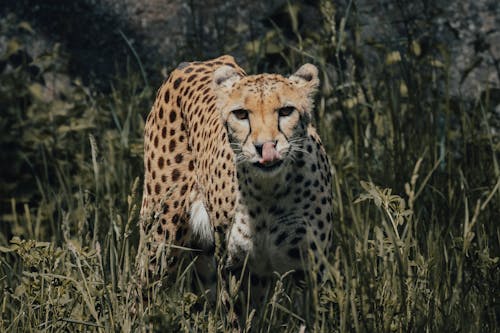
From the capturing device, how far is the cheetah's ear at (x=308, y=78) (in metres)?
3.94

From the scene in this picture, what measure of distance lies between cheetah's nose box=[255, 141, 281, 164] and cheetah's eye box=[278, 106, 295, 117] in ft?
0.55

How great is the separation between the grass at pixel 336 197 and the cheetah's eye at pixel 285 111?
1.23ft

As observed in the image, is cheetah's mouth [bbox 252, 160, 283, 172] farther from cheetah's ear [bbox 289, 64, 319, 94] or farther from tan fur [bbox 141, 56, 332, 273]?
cheetah's ear [bbox 289, 64, 319, 94]

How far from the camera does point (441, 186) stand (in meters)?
4.79

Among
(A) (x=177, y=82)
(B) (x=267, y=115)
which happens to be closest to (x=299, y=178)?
(B) (x=267, y=115)

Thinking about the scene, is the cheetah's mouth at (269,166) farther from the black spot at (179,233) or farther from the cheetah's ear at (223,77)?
the black spot at (179,233)

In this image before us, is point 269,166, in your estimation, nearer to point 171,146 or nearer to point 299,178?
point 299,178

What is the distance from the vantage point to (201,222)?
4547 millimetres

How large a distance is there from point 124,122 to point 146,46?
62 centimetres

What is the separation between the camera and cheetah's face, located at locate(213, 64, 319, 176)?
142 inches

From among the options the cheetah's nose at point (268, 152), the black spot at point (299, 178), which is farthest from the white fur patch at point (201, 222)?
the cheetah's nose at point (268, 152)

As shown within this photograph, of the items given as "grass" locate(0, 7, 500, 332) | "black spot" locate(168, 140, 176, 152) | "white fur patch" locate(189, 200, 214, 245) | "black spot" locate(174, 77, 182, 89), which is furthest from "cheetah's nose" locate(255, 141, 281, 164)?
"black spot" locate(174, 77, 182, 89)

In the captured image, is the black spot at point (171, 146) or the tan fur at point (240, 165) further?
the black spot at point (171, 146)

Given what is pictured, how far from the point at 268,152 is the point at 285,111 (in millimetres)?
229
